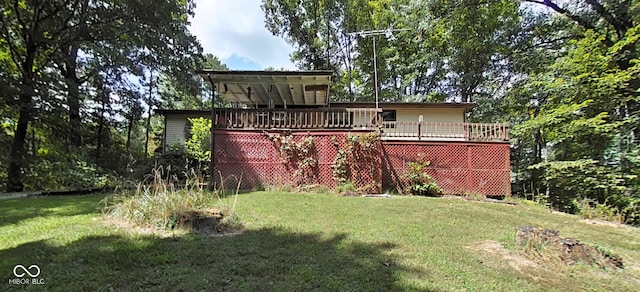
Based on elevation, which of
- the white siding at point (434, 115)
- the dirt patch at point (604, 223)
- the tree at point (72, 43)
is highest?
the tree at point (72, 43)

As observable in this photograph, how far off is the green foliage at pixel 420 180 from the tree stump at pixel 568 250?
5.53 meters

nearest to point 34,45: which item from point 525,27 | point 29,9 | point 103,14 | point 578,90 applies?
point 29,9

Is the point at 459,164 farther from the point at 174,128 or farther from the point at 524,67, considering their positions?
the point at 174,128

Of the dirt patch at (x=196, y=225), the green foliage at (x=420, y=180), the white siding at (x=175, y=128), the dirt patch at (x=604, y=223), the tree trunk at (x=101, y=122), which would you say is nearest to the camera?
the dirt patch at (x=196, y=225)

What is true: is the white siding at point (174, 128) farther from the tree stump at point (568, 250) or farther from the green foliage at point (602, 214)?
the green foliage at point (602, 214)

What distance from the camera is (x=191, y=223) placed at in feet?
14.6

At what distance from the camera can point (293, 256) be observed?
360 cm

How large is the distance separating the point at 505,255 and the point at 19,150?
13.5m

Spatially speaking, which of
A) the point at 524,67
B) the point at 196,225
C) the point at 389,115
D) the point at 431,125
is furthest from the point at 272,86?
the point at 524,67

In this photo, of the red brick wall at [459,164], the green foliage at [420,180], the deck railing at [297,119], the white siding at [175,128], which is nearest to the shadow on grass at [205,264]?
the deck railing at [297,119]

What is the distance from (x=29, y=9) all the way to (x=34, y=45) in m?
1.40

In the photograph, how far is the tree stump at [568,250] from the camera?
387 centimetres

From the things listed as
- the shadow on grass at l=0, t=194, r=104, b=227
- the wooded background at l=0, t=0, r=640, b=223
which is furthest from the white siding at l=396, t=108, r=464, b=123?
the shadow on grass at l=0, t=194, r=104, b=227

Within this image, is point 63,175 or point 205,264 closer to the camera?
point 205,264
